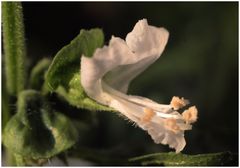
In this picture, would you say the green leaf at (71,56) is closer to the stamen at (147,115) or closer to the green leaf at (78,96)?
the green leaf at (78,96)

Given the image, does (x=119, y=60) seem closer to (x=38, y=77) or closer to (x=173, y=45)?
(x=38, y=77)

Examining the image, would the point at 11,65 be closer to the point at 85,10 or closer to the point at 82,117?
the point at 82,117

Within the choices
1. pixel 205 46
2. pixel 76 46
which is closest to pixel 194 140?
pixel 76 46

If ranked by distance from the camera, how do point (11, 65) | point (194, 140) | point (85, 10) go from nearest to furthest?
point (11, 65) < point (194, 140) < point (85, 10)

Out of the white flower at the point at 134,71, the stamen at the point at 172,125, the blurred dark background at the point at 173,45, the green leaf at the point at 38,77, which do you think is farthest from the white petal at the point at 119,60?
the blurred dark background at the point at 173,45

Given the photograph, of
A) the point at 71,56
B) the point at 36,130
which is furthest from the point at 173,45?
the point at 71,56

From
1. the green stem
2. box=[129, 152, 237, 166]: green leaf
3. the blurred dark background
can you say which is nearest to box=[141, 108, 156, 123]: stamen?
box=[129, 152, 237, 166]: green leaf

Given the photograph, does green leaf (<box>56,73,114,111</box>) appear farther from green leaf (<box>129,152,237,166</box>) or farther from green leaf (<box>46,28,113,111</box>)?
green leaf (<box>129,152,237,166</box>)
